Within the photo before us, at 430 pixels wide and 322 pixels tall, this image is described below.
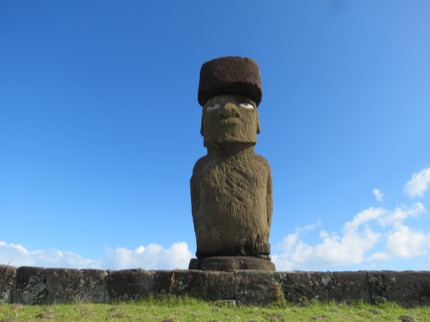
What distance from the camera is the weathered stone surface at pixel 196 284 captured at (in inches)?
227

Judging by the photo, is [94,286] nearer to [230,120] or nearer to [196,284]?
[196,284]

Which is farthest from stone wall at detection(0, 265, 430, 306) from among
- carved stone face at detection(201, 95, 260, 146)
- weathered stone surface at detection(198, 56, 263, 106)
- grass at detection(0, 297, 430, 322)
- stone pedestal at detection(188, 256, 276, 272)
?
weathered stone surface at detection(198, 56, 263, 106)

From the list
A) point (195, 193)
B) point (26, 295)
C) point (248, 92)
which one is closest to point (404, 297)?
point (195, 193)

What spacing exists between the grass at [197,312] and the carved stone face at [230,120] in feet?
11.3

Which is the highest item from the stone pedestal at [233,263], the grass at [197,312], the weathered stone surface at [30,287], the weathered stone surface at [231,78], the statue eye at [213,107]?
the weathered stone surface at [231,78]

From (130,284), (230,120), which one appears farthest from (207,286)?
(230,120)

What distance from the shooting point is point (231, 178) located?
777 centimetres

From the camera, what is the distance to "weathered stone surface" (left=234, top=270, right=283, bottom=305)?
18.8 feet

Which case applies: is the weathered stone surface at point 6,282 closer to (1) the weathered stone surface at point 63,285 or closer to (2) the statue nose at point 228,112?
(1) the weathered stone surface at point 63,285

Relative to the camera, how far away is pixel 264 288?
5789 mm

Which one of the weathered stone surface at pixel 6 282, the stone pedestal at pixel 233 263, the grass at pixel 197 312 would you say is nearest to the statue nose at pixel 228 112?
the stone pedestal at pixel 233 263

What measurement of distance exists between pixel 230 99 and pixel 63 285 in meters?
4.68

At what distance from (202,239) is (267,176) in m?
1.83

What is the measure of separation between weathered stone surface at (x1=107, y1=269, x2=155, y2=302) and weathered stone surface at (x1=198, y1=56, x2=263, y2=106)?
13.8ft
